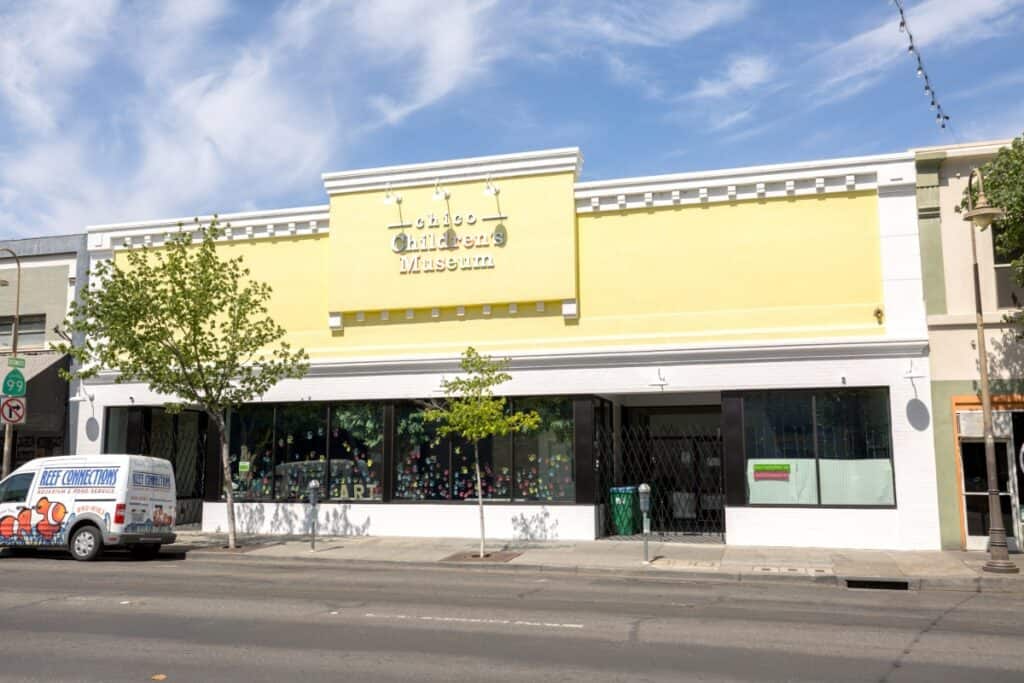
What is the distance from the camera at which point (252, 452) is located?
22172mm

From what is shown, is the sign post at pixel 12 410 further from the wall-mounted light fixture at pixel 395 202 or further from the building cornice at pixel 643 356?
the wall-mounted light fixture at pixel 395 202

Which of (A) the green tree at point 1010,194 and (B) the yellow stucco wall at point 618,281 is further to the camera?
(B) the yellow stucco wall at point 618,281

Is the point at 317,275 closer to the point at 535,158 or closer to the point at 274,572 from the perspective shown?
the point at 535,158

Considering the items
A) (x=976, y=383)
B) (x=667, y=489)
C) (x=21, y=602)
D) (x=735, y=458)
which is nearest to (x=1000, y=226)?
(x=976, y=383)

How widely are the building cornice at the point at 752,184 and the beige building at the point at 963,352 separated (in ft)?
2.34

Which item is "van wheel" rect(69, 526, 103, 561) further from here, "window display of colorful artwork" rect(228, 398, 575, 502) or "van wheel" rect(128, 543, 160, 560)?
"window display of colorful artwork" rect(228, 398, 575, 502)

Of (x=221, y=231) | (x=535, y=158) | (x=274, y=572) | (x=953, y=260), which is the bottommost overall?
(x=274, y=572)

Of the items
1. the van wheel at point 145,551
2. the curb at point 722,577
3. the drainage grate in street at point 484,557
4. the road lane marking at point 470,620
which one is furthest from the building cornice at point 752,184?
the road lane marking at point 470,620

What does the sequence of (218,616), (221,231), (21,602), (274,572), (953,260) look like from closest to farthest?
(218,616) → (21,602) → (274,572) → (953,260) → (221,231)

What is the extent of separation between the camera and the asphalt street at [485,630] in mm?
7828

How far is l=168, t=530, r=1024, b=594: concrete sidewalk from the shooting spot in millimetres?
14344

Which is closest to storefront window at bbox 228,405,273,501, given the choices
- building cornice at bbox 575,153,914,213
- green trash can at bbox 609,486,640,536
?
green trash can at bbox 609,486,640,536

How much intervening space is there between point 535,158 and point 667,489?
8.71m

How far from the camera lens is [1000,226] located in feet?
55.7
